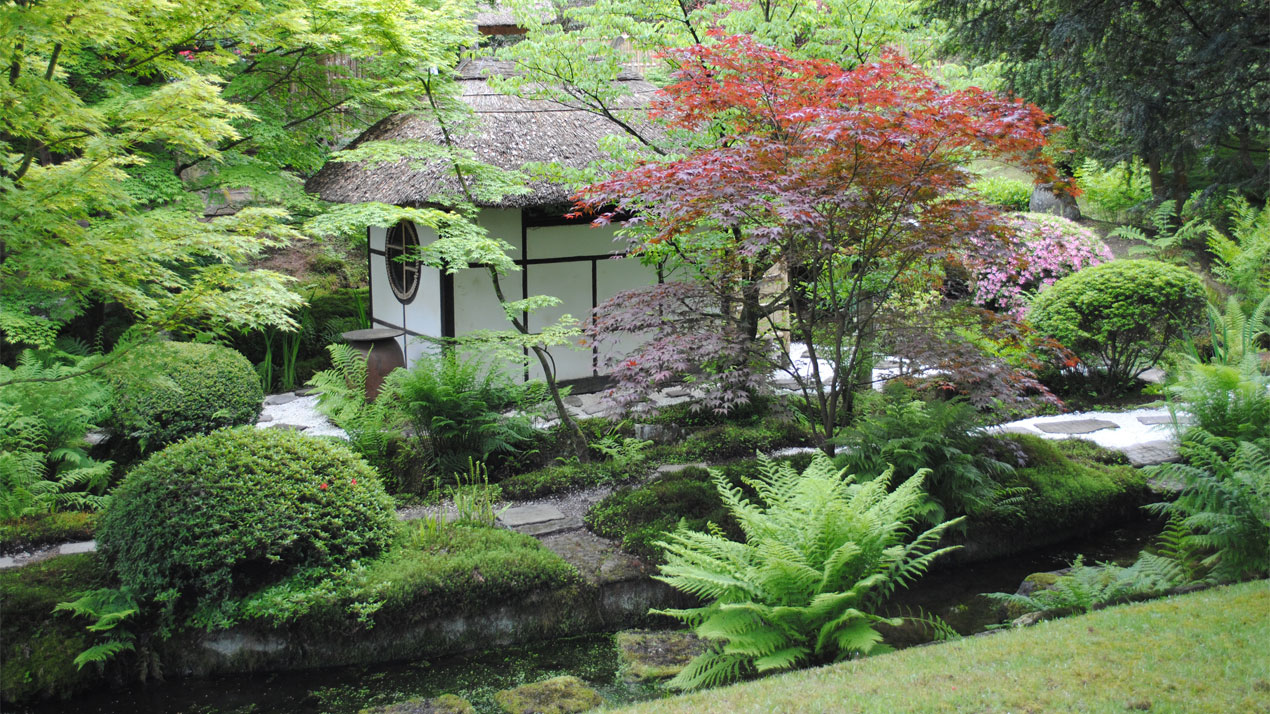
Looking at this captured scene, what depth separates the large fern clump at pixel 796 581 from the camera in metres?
4.34

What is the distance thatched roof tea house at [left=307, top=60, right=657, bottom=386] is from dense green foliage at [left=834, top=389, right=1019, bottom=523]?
401 centimetres

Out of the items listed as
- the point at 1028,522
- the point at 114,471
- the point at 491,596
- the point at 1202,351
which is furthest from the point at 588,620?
the point at 1202,351

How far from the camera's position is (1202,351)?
34.9 ft

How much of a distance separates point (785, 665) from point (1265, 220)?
457 inches

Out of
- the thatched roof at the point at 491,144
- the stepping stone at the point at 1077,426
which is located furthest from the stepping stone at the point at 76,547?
the stepping stone at the point at 1077,426

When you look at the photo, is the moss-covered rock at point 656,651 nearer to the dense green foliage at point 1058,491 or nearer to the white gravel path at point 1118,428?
the dense green foliage at point 1058,491

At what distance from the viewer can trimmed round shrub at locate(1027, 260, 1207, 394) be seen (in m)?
9.60

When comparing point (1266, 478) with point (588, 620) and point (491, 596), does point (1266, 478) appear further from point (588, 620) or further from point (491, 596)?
point (491, 596)

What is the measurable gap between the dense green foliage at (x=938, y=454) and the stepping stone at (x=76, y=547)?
219 inches

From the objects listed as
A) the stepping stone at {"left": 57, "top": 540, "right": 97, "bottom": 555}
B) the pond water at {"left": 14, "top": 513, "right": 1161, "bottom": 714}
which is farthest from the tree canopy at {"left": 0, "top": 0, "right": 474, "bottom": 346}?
the pond water at {"left": 14, "top": 513, "right": 1161, "bottom": 714}

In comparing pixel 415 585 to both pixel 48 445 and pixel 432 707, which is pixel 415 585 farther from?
pixel 48 445

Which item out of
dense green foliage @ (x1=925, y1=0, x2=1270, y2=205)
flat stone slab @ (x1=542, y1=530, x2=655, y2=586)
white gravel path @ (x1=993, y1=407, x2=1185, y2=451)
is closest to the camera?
flat stone slab @ (x1=542, y1=530, x2=655, y2=586)

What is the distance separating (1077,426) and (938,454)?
349cm

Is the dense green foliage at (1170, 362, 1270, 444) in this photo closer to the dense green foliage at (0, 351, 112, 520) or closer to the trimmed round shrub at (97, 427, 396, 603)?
the trimmed round shrub at (97, 427, 396, 603)
